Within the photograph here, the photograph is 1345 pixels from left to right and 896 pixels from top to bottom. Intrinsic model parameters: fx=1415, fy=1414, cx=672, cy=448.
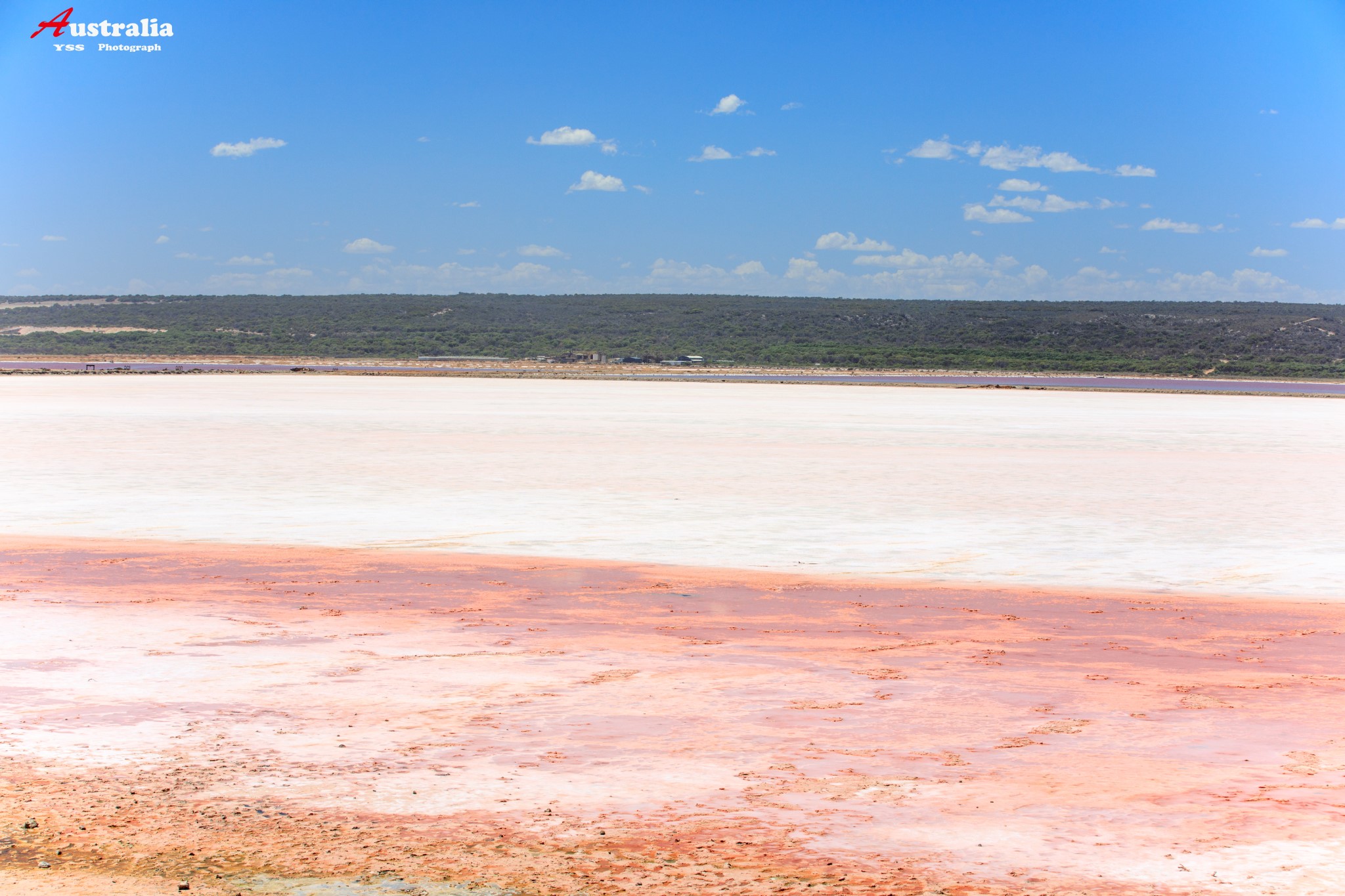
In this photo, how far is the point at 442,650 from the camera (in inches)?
336

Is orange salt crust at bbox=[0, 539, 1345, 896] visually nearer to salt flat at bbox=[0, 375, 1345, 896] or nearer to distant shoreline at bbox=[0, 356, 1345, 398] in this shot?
salt flat at bbox=[0, 375, 1345, 896]

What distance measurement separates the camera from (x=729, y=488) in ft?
59.7

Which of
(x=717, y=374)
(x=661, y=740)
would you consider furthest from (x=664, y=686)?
(x=717, y=374)

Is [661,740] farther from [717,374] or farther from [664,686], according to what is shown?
[717,374]

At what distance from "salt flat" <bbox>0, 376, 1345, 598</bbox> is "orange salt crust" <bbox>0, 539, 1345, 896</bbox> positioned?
A: 2331 mm

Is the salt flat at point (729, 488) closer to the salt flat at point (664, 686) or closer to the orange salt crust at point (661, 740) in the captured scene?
the salt flat at point (664, 686)

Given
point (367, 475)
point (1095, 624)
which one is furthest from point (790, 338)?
point (1095, 624)

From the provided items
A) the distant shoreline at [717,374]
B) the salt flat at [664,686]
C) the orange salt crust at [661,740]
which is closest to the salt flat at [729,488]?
the salt flat at [664,686]

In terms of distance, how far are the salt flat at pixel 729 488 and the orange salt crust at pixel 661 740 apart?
7.65 ft

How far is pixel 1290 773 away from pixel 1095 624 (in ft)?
11.9

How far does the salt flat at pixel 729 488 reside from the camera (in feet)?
43.1

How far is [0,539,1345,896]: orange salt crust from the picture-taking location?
202 inches

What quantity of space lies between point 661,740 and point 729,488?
1158 centimetres

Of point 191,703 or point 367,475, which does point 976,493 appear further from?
point 191,703
